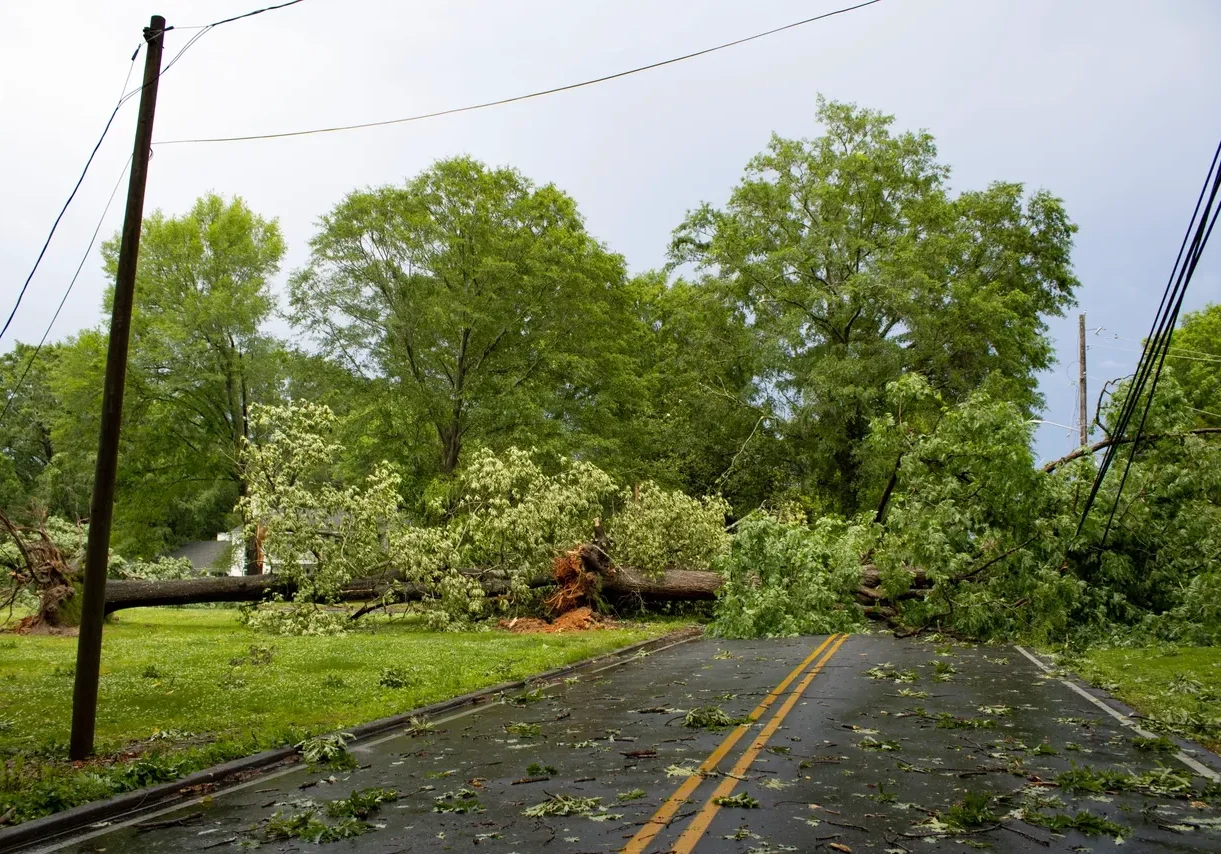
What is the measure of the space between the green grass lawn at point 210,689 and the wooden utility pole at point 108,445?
19.6 inches

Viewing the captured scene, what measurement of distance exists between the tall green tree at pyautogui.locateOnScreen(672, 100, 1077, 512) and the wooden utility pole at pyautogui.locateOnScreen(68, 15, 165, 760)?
27.3m

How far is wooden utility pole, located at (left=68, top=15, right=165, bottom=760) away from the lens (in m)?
7.92

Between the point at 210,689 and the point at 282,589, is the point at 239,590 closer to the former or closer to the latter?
the point at 282,589

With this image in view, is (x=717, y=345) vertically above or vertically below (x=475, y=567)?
above

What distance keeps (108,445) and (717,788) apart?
559 centimetres

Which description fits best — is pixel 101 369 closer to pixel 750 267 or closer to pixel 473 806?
pixel 750 267

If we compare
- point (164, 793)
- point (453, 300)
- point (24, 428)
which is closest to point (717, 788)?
point (164, 793)

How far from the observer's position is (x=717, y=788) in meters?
6.61

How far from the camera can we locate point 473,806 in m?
6.30

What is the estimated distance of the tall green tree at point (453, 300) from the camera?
32.4 m

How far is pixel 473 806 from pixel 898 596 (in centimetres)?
1621

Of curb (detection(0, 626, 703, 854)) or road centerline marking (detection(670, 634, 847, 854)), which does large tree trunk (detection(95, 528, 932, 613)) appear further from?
curb (detection(0, 626, 703, 854))

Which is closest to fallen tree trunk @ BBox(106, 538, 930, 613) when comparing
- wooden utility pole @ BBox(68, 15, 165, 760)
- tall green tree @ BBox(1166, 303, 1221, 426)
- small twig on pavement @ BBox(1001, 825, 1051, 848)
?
wooden utility pole @ BBox(68, 15, 165, 760)

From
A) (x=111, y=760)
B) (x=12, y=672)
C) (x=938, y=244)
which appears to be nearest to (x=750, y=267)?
(x=938, y=244)
